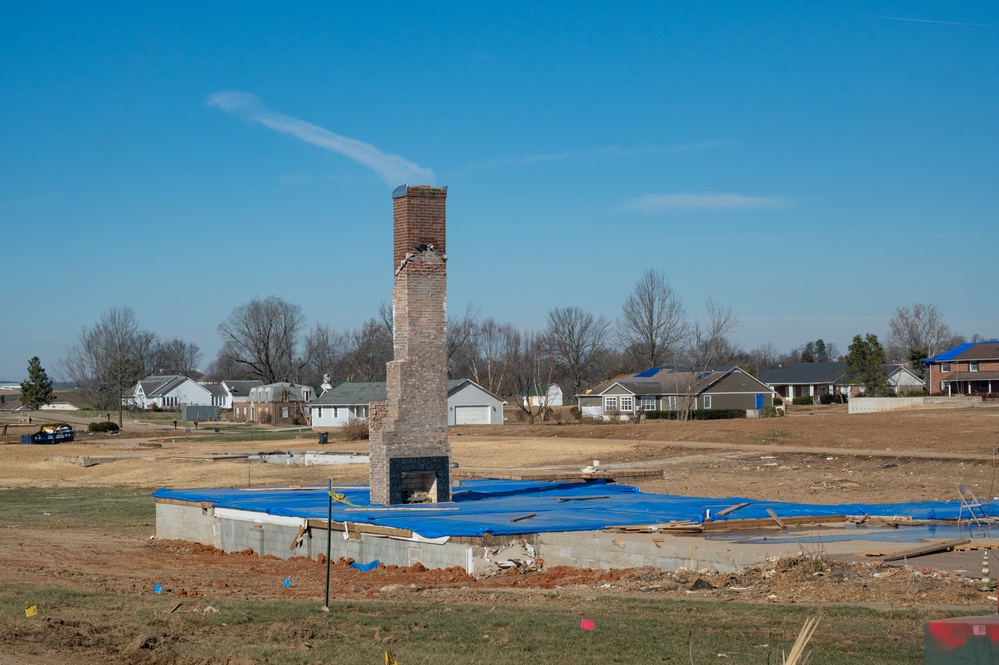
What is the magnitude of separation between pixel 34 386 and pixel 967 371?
311 ft

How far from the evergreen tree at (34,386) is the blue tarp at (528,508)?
99825mm

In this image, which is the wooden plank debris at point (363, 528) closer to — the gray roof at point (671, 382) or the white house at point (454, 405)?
the white house at point (454, 405)

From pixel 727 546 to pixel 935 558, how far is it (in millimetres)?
2700

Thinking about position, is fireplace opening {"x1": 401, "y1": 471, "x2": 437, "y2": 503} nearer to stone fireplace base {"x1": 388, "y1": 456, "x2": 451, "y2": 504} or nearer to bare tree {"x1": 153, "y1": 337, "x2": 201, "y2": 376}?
stone fireplace base {"x1": 388, "y1": 456, "x2": 451, "y2": 504}

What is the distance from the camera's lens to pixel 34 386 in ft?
377

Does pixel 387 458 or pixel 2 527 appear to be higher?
pixel 387 458

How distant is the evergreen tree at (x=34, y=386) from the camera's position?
11444 centimetres

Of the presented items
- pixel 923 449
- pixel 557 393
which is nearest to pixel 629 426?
pixel 923 449

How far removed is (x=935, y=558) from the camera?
44.1 feet

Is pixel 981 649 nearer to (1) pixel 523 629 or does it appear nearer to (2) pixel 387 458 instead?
(1) pixel 523 629

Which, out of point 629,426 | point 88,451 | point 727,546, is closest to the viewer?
point 727,546

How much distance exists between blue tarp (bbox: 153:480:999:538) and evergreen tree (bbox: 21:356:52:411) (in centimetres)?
9982

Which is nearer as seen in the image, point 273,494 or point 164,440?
point 273,494

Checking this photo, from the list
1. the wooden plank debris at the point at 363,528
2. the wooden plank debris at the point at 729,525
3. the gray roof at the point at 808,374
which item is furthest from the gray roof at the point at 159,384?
the wooden plank debris at the point at 729,525
